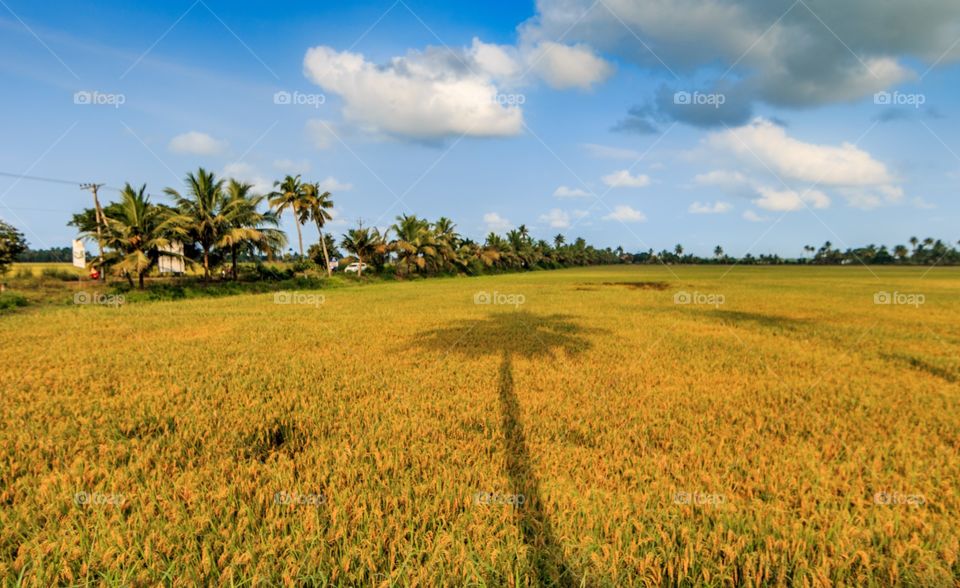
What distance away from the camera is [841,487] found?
3.45 m

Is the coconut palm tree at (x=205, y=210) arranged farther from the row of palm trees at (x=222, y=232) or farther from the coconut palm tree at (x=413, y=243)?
the coconut palm tree at (x=413, y=243)

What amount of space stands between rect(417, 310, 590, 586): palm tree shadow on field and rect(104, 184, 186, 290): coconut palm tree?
62.5 feet

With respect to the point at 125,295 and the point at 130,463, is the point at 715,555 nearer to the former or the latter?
the point at 130,463

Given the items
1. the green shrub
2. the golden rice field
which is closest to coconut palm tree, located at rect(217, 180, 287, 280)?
the green shrub

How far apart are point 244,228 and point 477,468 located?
1122 inches

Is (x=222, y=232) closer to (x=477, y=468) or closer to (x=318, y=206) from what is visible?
(x=318, y=206)

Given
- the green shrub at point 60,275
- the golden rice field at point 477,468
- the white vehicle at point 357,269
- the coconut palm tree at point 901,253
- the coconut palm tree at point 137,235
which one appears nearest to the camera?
the golden rice field at point 477,468

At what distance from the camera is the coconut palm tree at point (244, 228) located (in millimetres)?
26234

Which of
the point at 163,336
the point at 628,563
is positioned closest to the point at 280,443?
the point at 628,563

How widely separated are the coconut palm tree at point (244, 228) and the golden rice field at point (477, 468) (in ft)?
63.9

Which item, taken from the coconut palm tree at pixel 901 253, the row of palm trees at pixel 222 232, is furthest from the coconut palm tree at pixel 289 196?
the coconut palm tree at pixel 901 253

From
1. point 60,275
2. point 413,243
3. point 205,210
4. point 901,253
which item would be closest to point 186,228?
point 205,210

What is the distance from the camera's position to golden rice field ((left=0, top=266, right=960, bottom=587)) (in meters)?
2.52

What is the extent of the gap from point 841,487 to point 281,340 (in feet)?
33.4
